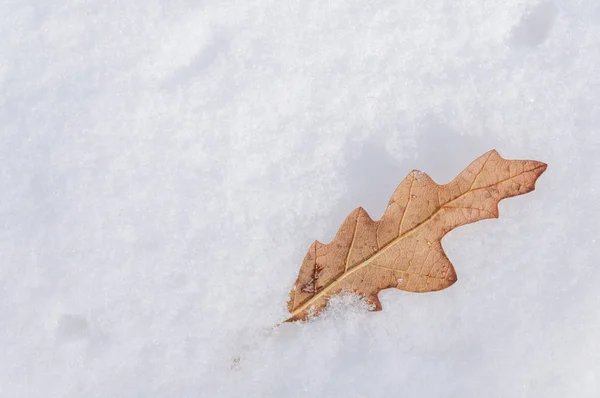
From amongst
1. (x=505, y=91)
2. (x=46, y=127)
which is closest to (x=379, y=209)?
(x=505, y=91)

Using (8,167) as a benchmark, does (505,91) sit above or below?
below

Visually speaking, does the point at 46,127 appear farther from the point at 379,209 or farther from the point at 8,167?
the point at 379,209

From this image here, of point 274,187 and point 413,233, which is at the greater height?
point 274,187

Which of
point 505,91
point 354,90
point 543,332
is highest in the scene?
point 354,90
